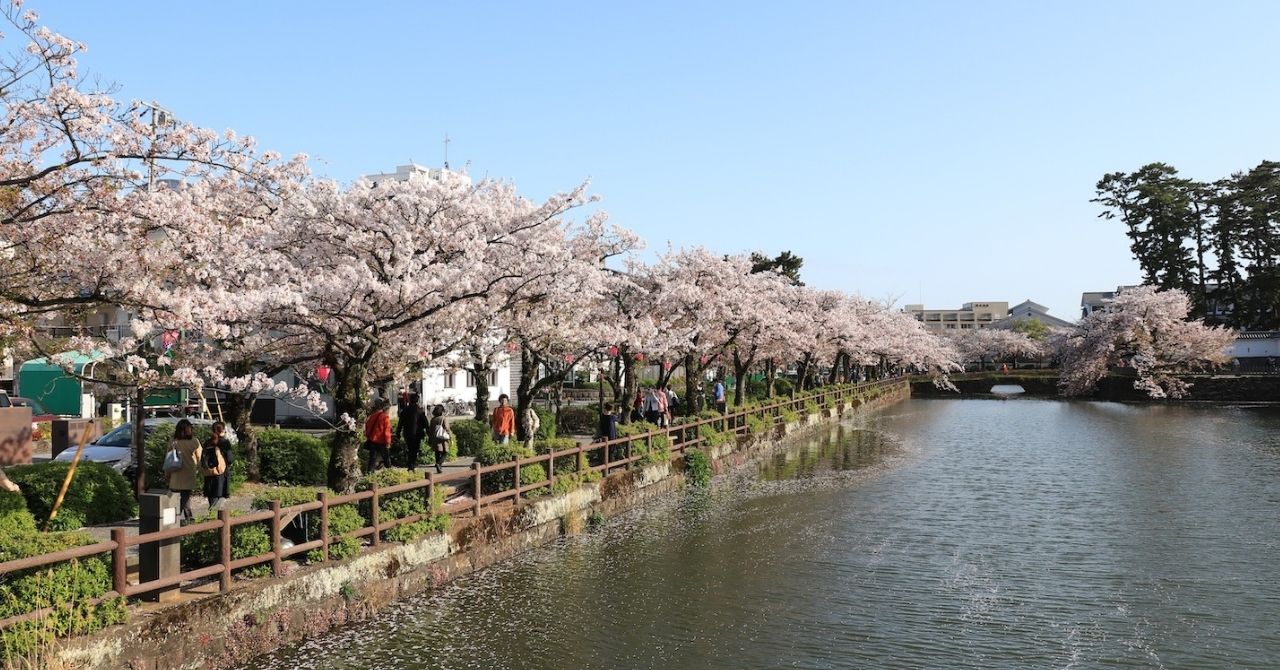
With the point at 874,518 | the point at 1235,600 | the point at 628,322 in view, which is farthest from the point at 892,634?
the point at 628,322

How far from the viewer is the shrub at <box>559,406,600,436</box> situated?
→ 3469 cm

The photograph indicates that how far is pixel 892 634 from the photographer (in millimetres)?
11492

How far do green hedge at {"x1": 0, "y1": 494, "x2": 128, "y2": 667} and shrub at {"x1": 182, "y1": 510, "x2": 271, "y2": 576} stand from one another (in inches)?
62.7

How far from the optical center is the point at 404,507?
13.6 m

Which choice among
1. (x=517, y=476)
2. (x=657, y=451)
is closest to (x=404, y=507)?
(x=517, y=476)

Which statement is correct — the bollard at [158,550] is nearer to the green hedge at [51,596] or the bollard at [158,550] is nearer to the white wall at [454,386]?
the green hedge at [51,596]

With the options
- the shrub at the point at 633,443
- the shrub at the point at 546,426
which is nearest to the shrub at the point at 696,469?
the shrub at the point at 633,443

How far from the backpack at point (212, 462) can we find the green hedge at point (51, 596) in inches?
196

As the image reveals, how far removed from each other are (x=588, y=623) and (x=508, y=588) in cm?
224

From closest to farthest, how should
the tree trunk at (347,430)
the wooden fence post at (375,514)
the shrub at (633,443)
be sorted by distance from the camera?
the wooden fence post at (375,514) < the tree trunk at (347,430) < the shrub at (633,443)

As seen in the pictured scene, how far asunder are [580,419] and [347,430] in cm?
2068

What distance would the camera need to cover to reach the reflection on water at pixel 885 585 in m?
10.8

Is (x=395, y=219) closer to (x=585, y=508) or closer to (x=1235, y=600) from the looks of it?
(x=585, y=508)

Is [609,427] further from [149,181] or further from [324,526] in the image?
[149,181]
